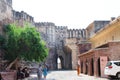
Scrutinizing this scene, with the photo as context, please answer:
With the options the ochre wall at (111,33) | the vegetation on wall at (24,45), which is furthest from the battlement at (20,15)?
the vegetation on wall at (24,45)

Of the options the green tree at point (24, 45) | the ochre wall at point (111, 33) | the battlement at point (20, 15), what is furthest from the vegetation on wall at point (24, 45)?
the battlement at point (20, 15)

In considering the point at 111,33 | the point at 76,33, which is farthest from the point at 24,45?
the point at 76,33

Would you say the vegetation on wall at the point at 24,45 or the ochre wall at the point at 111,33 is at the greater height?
the ochre wall at the point at 111,33

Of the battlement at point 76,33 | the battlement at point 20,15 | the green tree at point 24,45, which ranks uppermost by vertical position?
the battlement at point 20,15

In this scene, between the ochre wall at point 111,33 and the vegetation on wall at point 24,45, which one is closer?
the vegetation on wall at point 24,45

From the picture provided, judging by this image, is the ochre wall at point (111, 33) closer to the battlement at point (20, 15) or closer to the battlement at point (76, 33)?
the battlement at point (20, 15)

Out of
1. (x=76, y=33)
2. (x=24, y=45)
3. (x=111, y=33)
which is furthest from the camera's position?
(x=76, y=33)

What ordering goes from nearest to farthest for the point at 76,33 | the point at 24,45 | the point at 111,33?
1. the point at 24,45
2. the point at 111,33
3. the point at 76,33

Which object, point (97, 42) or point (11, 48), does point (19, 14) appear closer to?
point (97, 42)

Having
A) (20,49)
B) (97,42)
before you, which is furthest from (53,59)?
(20,49)

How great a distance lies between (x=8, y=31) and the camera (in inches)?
1198

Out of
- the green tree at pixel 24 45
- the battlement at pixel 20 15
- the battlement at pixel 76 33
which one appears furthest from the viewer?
the battlement at pixel 76 33

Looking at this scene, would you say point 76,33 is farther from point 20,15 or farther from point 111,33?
point 111,33

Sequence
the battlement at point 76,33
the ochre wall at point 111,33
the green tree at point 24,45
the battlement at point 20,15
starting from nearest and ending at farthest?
the green tree at point 24,45
the ochre wall at point 111,33
the battlement at point 20,15
the battlement at point 76,33
